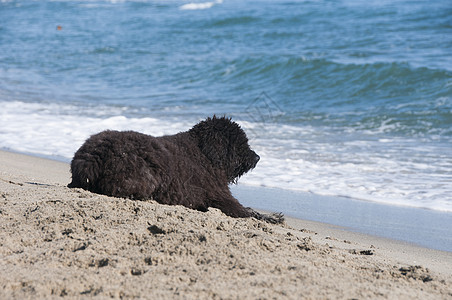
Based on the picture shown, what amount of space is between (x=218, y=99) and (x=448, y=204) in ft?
30.9

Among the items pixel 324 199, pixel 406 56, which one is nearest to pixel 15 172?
pixel 324 199

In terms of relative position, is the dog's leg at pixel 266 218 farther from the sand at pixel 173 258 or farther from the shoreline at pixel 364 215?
the shoreline at pixel 364 215

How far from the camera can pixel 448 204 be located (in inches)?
263

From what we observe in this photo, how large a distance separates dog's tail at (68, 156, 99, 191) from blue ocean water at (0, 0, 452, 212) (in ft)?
10.9

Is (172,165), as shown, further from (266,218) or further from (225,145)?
(266,218)

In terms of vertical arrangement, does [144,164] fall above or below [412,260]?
above

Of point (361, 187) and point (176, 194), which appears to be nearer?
point (176, 194)

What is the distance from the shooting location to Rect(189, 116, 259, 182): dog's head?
18.1 feet

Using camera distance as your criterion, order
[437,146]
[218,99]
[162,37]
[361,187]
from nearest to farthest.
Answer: [361,187]
[437,146]
[218,99]
[162,37]

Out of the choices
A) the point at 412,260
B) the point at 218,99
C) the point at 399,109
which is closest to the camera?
the point at 412,260

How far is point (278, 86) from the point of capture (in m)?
16.5

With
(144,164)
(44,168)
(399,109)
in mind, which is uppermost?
(399,109)

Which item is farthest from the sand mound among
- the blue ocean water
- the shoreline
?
the blue ocean water

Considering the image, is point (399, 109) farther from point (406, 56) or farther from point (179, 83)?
point (179, 83)
